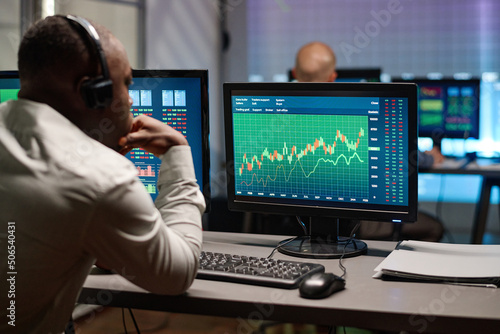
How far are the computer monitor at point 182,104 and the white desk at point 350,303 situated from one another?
461 millimetres

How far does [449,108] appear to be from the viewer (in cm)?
438

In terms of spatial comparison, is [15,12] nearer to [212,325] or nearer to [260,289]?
[212,325]

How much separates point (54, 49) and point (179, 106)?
2.49 feet

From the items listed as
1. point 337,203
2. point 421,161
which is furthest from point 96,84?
point 421,161

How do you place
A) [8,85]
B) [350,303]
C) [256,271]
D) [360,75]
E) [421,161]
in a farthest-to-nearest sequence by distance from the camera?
[360,75] < [421,161] < [8,85] < [256,271] < [350,303]

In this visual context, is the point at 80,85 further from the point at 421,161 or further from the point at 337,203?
the point at 421,161

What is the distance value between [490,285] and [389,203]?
0.38m

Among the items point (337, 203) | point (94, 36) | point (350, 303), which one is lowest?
point (350, 303)

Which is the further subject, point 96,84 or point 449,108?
point 449,108

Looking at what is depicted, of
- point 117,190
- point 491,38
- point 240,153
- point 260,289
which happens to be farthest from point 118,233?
point 491,38

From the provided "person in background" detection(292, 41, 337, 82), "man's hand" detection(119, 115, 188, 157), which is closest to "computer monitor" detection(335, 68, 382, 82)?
"person in background" detection(292, 41, 337, 82)

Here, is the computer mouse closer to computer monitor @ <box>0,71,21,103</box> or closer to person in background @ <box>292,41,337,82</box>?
computer monitor @ <box>0,71,21,103</box>

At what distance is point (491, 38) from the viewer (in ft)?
16.5

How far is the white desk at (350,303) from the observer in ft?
3.89
